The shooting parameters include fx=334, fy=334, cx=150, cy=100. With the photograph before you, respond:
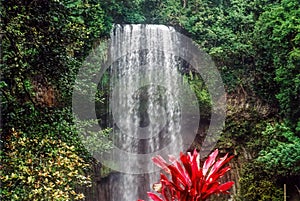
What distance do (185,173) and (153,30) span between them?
726 cm

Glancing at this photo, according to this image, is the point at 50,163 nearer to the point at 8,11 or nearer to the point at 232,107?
the point at 8,11

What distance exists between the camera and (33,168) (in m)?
3.08

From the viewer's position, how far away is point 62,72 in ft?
11.8

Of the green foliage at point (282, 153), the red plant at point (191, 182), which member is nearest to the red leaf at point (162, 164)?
the red plant at point (191, 182)

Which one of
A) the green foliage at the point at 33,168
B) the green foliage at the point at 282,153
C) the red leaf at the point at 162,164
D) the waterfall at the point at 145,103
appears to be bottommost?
the red leaf at the point at 162,164

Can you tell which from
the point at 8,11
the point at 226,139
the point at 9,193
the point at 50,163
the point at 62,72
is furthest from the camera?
the point at 226,139

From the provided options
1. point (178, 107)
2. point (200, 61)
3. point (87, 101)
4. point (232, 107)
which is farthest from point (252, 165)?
point (87, 101)

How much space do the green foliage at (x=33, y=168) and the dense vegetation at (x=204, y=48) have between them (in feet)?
0.04

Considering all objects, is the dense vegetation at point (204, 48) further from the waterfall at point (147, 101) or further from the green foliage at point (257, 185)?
the waterfall at point (147, 101)

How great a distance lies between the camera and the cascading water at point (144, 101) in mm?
8094

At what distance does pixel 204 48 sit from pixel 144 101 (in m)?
1.96

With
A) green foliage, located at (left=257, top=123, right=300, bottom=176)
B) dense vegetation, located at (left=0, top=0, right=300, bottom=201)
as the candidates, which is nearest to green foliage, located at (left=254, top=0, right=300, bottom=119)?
dense vegetation, located at (left=0, top=0, right=300, bottom=201)

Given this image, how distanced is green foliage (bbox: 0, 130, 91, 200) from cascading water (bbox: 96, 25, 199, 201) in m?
4.64

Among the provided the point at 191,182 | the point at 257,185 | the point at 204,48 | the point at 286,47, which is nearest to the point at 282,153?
the point at 257,185
